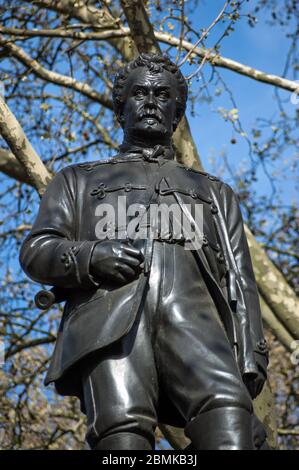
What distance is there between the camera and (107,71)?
40.7 feet

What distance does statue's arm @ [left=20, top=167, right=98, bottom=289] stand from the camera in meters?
4.48

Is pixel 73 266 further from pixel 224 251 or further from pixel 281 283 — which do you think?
pixel 281 283

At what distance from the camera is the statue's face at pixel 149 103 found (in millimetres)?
5160

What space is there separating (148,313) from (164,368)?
0.26 m

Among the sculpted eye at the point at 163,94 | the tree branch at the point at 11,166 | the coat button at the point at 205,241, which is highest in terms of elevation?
the tree branch at the point at 11,166

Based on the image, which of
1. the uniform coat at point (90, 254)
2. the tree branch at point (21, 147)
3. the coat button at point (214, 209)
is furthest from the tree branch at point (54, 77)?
the coat button at point (214, 209)

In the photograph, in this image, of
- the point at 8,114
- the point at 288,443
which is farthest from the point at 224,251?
the point at 288,443

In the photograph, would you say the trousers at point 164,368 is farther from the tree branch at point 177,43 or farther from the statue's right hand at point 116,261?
the tree branch at point 177,43

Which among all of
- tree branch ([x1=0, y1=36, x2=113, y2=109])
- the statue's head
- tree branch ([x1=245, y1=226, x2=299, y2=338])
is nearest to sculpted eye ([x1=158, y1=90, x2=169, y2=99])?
the statue's head

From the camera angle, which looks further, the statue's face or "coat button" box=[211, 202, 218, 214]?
the statue's face

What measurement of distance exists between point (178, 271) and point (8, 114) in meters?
4.41

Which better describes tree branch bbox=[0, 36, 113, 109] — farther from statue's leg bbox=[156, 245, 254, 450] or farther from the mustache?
statue's leg bbox=[156, 245, 254, 450]

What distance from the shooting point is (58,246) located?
4.58 m
